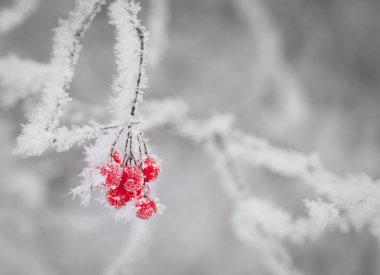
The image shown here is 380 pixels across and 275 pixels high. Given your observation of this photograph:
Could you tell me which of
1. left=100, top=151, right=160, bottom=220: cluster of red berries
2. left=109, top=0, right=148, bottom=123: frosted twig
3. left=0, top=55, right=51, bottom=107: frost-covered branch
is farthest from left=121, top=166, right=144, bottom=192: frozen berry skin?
left=0, top=55, right=51, bottom=107: frost-covered branch

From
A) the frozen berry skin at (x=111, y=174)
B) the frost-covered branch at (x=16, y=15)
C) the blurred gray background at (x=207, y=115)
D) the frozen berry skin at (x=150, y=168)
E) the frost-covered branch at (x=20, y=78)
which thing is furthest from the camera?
the blurred gray background at (x=207, y=115)

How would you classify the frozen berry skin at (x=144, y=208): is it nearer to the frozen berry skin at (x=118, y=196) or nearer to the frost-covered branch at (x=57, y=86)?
the frozen berry skin at (x=118, y=196)

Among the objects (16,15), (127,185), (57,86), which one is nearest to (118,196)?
(127,185)

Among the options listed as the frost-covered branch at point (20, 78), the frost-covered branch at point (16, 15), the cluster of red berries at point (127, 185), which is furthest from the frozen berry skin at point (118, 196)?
the frost-covered branch at point (16, 15)

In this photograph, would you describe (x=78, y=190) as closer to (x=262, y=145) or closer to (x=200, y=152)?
(x=262, y=145)

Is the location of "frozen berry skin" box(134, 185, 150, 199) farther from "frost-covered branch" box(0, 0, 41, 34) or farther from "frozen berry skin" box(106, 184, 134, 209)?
"frost-covered branch" box(0, 0, 41, 34)

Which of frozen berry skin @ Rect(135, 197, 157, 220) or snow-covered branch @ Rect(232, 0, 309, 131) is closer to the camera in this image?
frozen berry skin @ Rect(135, 197, 157, 220)

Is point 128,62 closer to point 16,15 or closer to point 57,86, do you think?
point 57,86
